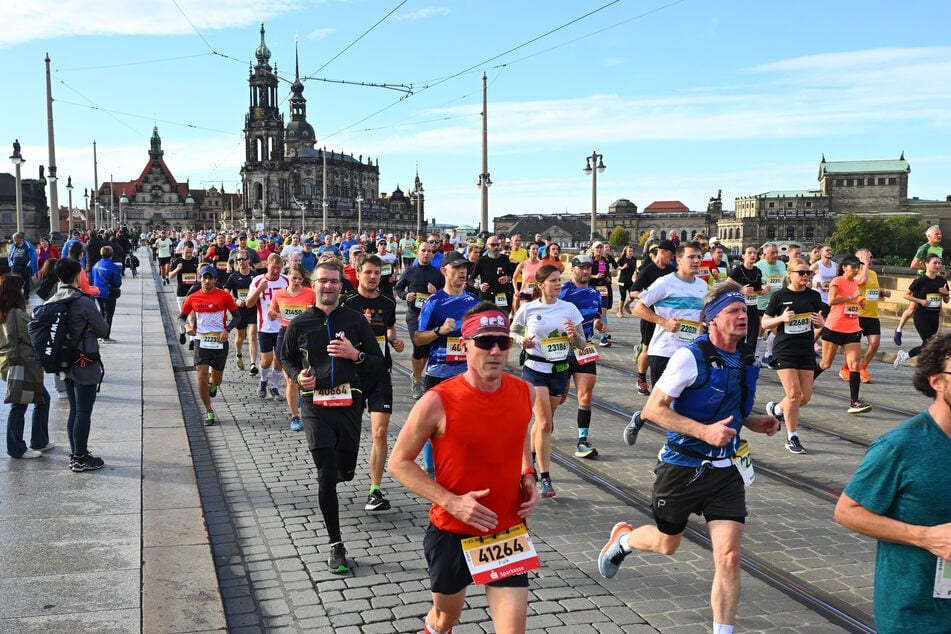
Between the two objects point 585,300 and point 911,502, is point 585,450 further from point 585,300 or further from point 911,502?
point 911,502

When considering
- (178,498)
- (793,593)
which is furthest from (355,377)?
(793,593)

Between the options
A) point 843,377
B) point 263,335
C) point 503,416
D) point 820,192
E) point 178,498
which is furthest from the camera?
point 820,192

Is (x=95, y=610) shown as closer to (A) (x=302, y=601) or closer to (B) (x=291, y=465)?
(A) (x=302, y=601)

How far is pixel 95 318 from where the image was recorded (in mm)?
7938

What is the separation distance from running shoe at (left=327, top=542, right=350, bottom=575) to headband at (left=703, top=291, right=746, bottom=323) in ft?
8.81

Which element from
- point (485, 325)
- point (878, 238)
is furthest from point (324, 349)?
point (878, 238)

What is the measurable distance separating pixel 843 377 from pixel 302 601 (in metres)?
10.4

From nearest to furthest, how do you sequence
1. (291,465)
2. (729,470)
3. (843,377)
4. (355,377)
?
(729,470) → (355,377) → (291,465) → (843,377)

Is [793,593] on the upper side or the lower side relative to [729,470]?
lower

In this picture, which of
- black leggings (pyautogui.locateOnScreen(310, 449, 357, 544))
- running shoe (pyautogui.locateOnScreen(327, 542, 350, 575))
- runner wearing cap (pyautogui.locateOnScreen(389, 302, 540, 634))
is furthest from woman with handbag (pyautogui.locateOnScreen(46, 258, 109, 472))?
runner wearing cap (pyautogui.locateOnScreen(389, 302, 540, 634))

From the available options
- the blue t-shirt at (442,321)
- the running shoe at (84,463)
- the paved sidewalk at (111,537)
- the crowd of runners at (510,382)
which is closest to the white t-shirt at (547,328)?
the crowd of runners at (510,382)

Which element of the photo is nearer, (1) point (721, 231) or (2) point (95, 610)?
(2) point (95, 610)

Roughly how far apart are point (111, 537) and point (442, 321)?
3.13m

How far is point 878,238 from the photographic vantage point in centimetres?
Result: 13675
